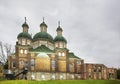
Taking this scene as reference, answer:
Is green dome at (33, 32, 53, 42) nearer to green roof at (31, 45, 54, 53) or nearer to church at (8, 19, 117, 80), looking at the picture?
church at (8, 19, 117, 80)

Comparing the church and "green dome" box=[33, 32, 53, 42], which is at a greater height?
"green dome" box=[33, 32, 53, 42]

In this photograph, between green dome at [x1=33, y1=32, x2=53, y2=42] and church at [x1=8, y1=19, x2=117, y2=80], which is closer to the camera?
church at [x1=8, y1=19, x2=117, y2=80]

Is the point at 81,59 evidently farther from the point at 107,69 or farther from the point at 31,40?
the point at 31,40

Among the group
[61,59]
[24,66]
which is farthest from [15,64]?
[61,59]

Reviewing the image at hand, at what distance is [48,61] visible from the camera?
70.4 meters

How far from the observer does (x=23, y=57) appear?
6931 cm

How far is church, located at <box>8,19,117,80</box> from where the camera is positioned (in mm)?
68688

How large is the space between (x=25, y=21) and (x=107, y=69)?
1203 inches

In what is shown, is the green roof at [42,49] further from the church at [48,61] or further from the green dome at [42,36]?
the green dome at [42,36]

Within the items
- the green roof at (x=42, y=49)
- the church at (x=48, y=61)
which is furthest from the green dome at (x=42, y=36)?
the green roof at (x=42, y=49)

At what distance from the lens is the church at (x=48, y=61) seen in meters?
68.7

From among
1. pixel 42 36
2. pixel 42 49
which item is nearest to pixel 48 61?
pixel 42 49

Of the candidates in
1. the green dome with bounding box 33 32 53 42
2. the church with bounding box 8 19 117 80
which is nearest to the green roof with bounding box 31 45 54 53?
the church with bounding box 8 19 117 80

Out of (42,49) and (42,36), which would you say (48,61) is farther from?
(42,36)
